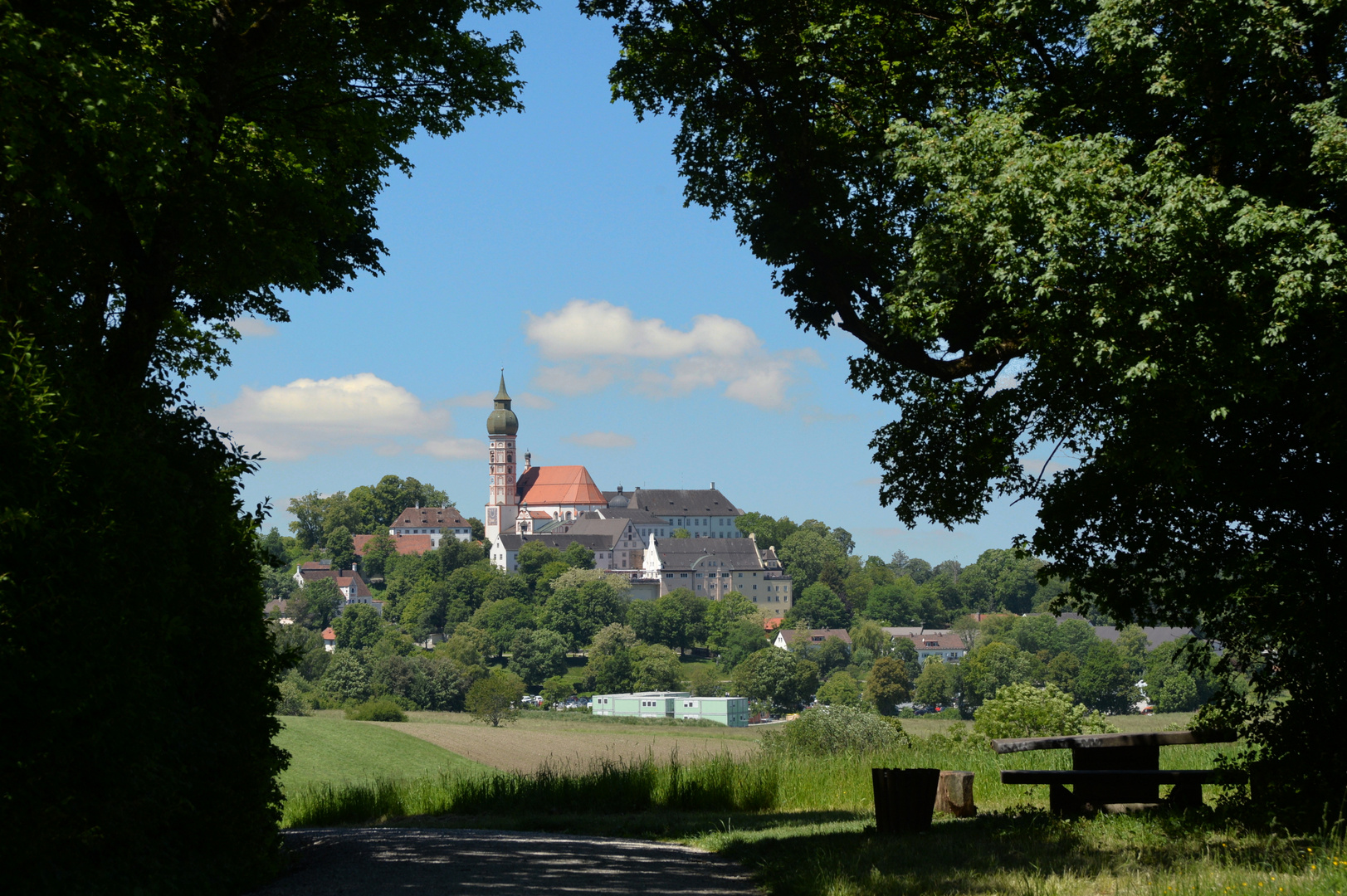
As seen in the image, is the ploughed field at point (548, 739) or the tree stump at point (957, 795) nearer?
the tree stump at point (957, 795)

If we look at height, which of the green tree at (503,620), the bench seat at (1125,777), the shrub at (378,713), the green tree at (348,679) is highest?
the green tree at (503,620)

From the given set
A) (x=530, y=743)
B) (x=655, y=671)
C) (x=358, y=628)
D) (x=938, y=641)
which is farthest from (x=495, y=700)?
(x=938, y=641)

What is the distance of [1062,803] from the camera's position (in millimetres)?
10422

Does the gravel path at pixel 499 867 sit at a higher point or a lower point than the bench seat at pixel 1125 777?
lower

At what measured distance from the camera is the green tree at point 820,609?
643ft

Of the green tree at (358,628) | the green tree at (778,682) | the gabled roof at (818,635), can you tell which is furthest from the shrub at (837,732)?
the gabled roof at (818,635)

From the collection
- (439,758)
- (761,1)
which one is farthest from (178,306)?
(439,758)

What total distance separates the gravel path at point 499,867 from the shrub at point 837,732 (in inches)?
550

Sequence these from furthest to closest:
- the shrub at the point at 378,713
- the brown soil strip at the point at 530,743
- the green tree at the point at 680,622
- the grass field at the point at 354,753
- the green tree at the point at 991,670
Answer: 1. the green tree at the point at 680,622
2. the green tree at the point at 991,670
3. the shrub at the point at 378,713
4. the brown soil strip at the point at 530,743
5. the grass field at the point at 354,753

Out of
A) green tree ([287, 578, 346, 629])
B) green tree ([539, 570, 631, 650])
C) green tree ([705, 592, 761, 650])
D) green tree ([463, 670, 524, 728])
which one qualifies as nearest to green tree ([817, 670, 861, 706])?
green tree ([705, 592, 761, 650])

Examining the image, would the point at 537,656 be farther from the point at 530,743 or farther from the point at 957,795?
the point at 957,795

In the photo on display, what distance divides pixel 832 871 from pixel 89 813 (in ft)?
15.4

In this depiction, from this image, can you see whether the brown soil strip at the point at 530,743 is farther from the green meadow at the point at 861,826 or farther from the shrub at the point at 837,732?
the green meadow at the point at 861,826

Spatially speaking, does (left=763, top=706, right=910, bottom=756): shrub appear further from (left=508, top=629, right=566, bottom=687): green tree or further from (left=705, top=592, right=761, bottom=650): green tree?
(left=705, top=592, right=761, bottom=650): green tree
